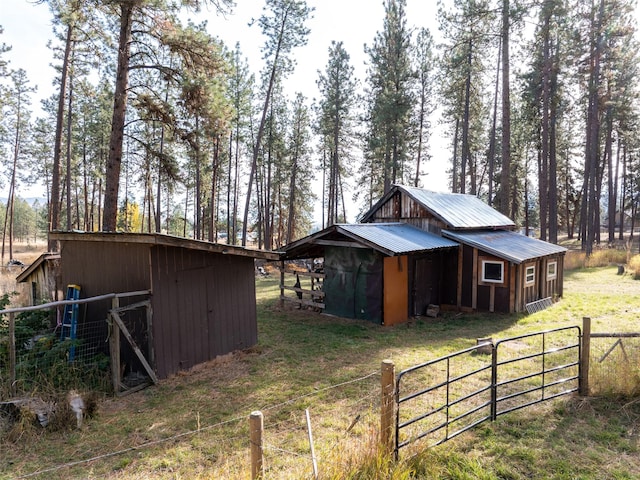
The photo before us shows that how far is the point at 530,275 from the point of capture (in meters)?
14.1

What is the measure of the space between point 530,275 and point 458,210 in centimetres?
406

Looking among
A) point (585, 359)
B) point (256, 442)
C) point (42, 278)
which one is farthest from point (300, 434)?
point (42, 278)

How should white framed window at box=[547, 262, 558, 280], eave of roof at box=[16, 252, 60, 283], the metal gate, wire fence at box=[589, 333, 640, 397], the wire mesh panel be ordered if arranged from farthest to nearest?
1. white framed window at box=[547, 262, 558, 280]
2. eave of roof at box=[16, 252, 60, 283]
3. wire fence at box=[589, 333, 640, 397]
4. the metal gate
5. the wire mesh panel

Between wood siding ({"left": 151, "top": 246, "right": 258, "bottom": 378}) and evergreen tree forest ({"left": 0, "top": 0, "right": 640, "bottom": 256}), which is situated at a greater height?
evergreen tree forest ({"left": 0, "top": 0, "right": 640, "bottom": 256})

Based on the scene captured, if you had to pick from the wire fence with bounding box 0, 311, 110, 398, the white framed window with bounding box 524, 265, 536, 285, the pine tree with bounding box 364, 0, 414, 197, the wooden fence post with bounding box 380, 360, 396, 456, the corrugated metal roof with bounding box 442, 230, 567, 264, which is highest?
the pine tree with bounding box 364, 0, 414, 197

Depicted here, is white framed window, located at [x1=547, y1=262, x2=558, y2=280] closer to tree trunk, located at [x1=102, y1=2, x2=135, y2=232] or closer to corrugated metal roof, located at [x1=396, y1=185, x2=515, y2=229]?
corrugated metal roof, located at [x1=396, y1=185, x2=515, y2=229]

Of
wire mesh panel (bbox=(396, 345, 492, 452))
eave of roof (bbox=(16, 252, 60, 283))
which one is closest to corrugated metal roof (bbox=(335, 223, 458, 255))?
wire mesh panel (bbox=(396, 345, 492, 452))

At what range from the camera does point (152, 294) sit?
758cm

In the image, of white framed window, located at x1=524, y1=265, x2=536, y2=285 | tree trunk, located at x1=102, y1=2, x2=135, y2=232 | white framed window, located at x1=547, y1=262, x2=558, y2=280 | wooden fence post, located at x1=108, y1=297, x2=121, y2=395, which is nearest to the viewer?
wooden fence post, located at x1=108, y1=297, x2=121, y2=395

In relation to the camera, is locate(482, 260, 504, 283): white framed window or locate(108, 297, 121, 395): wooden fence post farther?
locate(482, 260, 504, 283): white framed window

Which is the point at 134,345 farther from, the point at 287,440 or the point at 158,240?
the point at 287,440

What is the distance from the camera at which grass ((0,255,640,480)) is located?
4465 millimetres

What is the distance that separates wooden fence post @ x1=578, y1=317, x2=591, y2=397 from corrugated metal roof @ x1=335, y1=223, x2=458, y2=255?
221 inches

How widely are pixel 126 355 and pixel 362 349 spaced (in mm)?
5396
